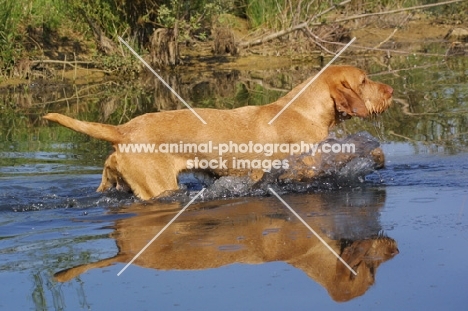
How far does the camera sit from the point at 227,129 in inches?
313

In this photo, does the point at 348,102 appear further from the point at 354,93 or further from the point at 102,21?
the point at 102,21

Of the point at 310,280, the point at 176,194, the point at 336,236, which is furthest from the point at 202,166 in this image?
the point at 310,280

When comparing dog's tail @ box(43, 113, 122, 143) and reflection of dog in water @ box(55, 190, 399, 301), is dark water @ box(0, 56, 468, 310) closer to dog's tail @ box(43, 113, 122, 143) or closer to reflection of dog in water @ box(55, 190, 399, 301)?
reflection of dog in water @ box(55, 190, 399, 301)

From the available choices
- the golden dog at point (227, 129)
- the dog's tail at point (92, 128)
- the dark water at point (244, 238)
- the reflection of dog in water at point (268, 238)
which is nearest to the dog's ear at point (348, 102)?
the golden dog at point (227, 129)

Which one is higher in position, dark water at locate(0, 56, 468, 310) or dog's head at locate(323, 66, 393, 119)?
dog's head at locate(323, 66, 393, 119)

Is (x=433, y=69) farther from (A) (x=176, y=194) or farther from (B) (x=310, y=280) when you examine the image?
(B) (x=310, y=280)

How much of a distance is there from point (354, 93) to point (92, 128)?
89.9 inches

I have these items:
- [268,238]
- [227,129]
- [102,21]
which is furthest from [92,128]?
[102,21]

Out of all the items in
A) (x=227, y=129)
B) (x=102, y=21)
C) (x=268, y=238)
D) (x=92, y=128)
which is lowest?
(x=268, y=238)

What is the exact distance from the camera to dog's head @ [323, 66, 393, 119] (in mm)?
8188

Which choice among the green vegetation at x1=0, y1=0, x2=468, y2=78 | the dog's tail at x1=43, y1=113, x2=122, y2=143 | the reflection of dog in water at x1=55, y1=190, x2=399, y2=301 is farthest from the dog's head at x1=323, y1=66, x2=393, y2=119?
the green vegetation at x1=0, y1=0, x2=468, y2=78

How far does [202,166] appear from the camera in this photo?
7949 mm

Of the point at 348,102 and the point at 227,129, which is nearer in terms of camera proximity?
the point at 227,129

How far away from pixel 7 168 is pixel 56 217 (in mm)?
2335
